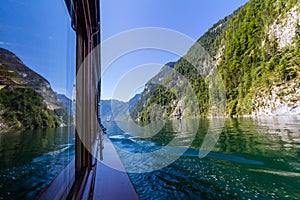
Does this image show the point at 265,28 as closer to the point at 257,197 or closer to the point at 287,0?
the point at 287,0

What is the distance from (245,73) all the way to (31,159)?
117ft

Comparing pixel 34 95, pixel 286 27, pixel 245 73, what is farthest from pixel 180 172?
pixel 286 27

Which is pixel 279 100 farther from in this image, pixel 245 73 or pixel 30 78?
pixel 30 78

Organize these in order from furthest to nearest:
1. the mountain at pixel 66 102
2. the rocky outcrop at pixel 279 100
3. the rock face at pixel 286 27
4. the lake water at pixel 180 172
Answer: the rock face at pixel 286 27, the rocky outcrop at pixel 279 100, the mountain at pixel 66 102, the lake water at pixel 180 172

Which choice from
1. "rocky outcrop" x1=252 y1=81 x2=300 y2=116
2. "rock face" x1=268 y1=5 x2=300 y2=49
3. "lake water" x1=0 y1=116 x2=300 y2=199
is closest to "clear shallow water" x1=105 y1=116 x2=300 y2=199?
"lake water" x1=0 y1=116 x2=300 y2=199

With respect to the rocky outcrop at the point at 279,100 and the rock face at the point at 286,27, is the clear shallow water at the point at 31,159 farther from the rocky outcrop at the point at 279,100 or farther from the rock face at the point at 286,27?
the rock face at the point at 286,27

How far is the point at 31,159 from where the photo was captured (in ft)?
2.24

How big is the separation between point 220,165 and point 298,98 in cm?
2233

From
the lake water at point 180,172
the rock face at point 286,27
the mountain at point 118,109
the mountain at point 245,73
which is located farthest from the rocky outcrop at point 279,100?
the lake water at point 180,172

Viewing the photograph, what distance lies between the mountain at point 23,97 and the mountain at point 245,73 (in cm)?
2445

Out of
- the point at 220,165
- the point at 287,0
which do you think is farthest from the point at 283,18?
the point at 220,165

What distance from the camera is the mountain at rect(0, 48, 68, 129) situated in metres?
0.42

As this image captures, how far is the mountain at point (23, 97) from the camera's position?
0.42 m

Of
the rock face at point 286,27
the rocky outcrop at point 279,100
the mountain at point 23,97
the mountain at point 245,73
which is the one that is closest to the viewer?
the mountain at point 23,97
